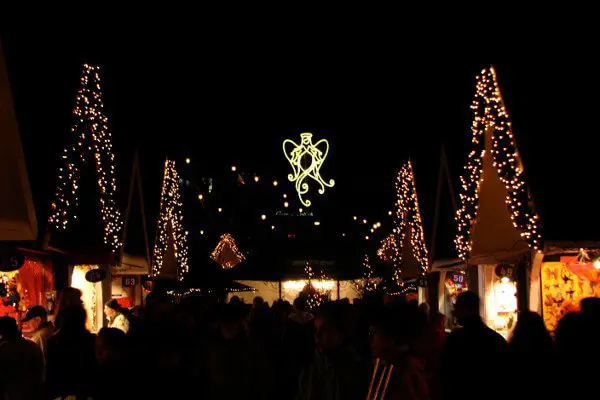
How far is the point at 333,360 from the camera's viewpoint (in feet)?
18.6

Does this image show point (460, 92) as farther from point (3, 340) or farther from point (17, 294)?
point (3, 340)

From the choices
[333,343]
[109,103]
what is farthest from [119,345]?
[109,103]

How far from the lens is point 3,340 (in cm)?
809

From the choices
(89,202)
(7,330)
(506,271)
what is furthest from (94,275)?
(506,271)

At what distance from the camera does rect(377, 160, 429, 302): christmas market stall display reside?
992 inches

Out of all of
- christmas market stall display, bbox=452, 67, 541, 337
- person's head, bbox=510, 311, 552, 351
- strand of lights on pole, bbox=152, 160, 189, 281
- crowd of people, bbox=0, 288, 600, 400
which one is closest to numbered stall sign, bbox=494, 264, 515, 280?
christmas market stall display, bbox=452, 67, 541, 337

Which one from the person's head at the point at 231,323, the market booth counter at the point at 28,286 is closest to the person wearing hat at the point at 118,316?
the market booth counter at the point at 28,286

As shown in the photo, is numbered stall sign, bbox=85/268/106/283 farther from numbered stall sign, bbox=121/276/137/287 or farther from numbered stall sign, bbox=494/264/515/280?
numbered stall sign, bbox=494/264/515/280

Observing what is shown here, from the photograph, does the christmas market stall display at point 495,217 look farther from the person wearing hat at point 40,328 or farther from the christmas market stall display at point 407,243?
the person wearing hat at point 40,328

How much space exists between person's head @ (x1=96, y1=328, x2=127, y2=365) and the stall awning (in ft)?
20.5

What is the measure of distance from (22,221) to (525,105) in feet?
29.4

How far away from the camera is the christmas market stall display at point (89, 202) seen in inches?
579

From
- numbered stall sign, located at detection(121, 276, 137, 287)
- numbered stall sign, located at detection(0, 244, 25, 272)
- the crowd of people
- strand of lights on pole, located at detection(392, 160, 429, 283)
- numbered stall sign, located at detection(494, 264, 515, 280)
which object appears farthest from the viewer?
strand of lights on pole, located at detection(392, 160, 429, 283)

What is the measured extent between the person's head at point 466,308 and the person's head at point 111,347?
9.58 ft
